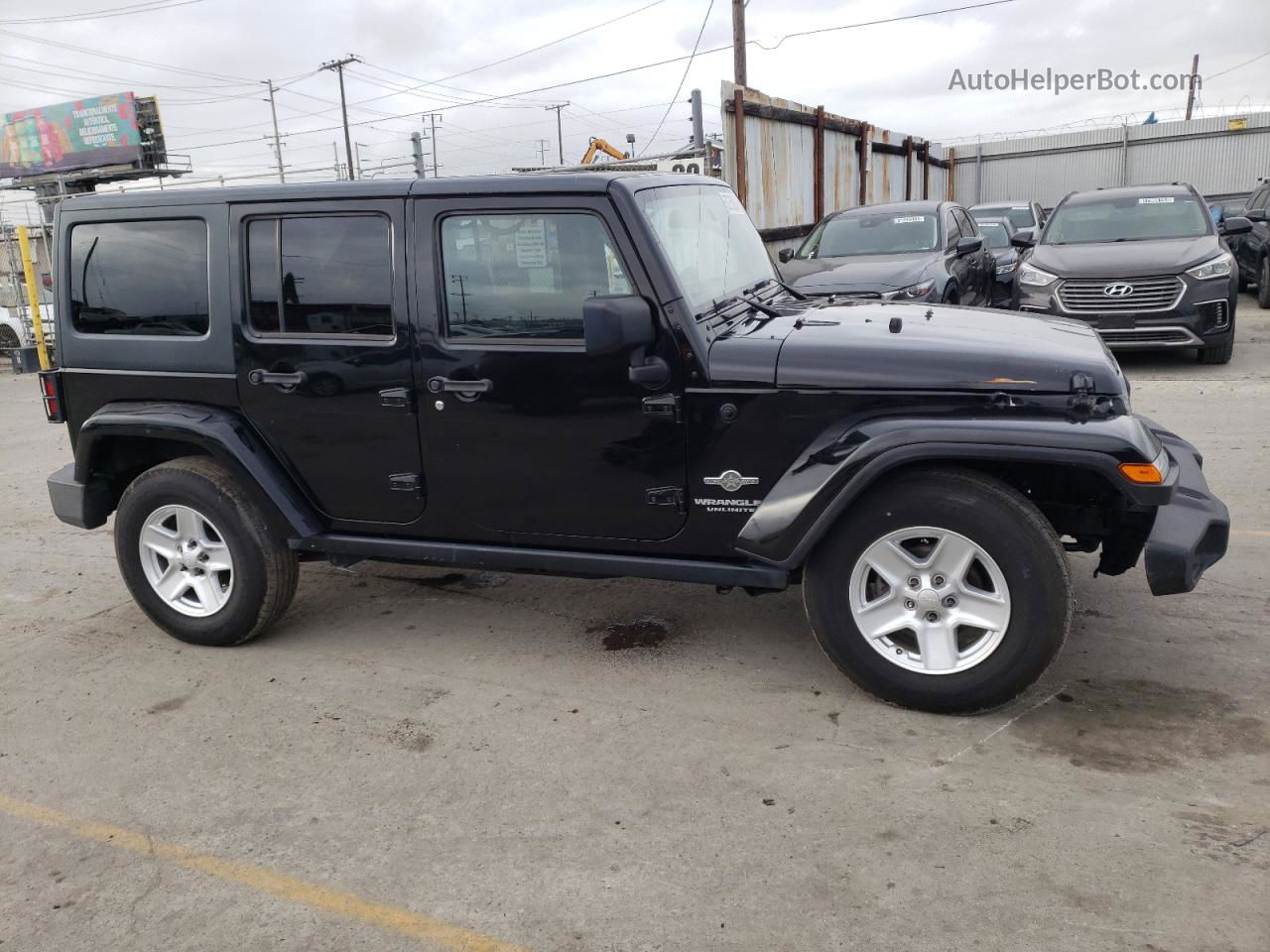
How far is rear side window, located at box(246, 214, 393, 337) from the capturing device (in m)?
4.02

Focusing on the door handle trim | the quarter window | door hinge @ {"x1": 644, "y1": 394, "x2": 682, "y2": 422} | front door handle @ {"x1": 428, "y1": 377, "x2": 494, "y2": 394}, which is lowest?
door hinge @ {"x1": 644, "y1": 394, "x2": 682, "y2": 422}

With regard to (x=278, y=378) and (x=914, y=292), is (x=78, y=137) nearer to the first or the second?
(x=914, y=292)

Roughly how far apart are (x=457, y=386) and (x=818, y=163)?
48.9ft

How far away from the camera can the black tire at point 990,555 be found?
335 cm

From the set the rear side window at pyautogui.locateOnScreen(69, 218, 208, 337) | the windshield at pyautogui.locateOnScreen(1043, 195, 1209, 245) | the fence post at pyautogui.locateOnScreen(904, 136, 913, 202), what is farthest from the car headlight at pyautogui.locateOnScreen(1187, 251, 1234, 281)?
the fence post at pyautogui.locateOnScreen(904, 136, 913, 202)

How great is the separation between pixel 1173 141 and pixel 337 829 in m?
34.6

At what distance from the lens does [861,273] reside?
9555 mm

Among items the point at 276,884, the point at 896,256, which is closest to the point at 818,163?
the point at 896,256

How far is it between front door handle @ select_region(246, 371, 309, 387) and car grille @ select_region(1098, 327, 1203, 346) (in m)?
7.95

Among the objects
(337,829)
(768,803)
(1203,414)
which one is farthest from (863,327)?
(1203,414)

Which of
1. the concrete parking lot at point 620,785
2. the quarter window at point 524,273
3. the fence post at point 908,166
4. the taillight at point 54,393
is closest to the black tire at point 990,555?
the concrete parking lot at point 620,785

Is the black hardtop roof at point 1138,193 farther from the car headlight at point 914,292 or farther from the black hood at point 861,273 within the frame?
the car headlight at point 914,292

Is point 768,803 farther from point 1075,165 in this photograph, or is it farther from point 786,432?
point 1075,165

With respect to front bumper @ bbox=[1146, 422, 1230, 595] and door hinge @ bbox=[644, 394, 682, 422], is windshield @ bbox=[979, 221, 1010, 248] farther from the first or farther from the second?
door hinge @ bbox=[644, 394, 682, 422]
